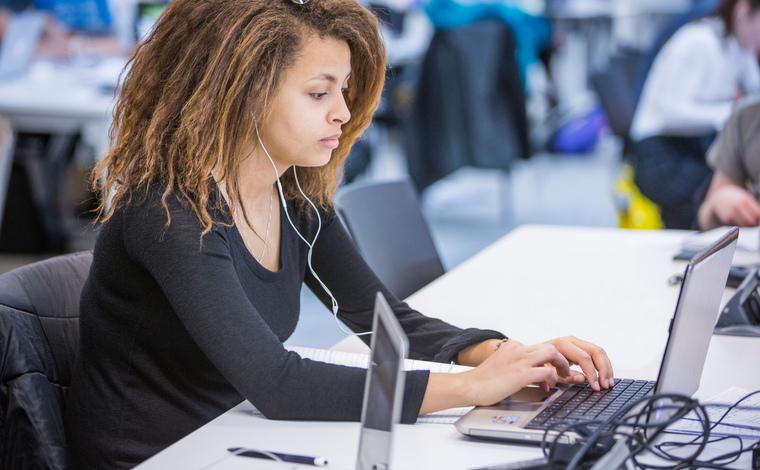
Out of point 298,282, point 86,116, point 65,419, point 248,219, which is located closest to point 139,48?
point 248,219

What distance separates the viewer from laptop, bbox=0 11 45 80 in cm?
428

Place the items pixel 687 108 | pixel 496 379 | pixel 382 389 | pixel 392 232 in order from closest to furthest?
pixel 382 389, pixel 496 379, pixel 392 232, pixel 687 108

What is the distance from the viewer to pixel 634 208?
3617mm

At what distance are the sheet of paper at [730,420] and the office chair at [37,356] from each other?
82cm

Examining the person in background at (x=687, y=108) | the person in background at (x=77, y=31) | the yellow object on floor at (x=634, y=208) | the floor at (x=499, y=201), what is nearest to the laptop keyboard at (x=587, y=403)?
the floor at (x=499, y=201)

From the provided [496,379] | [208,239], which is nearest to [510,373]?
[496,379]

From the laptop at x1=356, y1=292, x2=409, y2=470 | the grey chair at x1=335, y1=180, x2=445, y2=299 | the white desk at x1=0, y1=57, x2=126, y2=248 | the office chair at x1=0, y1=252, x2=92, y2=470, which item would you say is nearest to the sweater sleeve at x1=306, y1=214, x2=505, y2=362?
the grey chair at x1=335, y1=180, x2=445, y2=299

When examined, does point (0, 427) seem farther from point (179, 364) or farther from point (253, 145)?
point (253, 145)

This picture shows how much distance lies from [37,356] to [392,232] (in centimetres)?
92

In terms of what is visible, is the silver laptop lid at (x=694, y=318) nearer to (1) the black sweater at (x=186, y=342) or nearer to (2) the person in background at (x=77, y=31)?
(1) the black sweater at (x=186, y=342)

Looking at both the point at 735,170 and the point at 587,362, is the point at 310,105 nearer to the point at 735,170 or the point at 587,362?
the point at 587,362

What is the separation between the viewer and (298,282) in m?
1.31

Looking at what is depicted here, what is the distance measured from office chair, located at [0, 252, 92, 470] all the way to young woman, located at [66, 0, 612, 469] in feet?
0.15

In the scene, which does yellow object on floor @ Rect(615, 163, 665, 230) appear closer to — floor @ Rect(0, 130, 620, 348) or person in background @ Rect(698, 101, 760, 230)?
floor @ Rect(0, 130, 620, 348)
